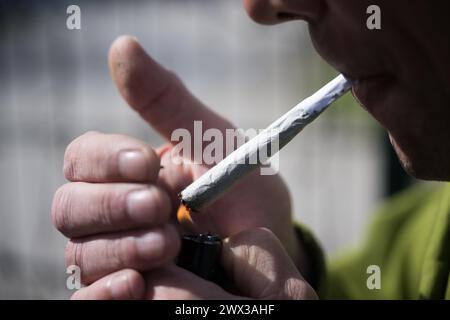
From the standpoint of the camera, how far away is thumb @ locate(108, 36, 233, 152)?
83cm

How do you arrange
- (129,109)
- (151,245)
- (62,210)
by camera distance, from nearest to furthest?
(151,245)
(62,210)
(129,109)

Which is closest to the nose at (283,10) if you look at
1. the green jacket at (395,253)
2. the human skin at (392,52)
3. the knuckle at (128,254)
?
the human skin at (392,52)

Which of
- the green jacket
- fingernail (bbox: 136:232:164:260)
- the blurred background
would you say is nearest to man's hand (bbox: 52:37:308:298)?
fingernail (bbox: 136:232:164:260)

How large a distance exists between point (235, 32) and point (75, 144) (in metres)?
2.25

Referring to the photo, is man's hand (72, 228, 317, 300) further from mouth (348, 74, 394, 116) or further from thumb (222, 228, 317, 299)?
mouth (348, 74, 394, 116)

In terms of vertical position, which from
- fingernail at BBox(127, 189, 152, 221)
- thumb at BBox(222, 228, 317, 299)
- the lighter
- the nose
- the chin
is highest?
the nose

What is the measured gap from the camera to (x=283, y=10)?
0.68m

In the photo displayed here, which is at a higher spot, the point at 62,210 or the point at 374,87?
the point at 374,87

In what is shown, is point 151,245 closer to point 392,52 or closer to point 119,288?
point 119,288

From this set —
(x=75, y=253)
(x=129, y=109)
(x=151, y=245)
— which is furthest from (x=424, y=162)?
(x=129, y=109)

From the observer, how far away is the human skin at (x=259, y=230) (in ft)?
2.12

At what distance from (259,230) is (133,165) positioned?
0.68 ft

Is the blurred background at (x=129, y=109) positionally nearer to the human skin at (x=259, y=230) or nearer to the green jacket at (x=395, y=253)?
the green jacket at (x=395, y=253)

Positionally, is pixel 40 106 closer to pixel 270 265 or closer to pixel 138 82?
pixel 138 82
